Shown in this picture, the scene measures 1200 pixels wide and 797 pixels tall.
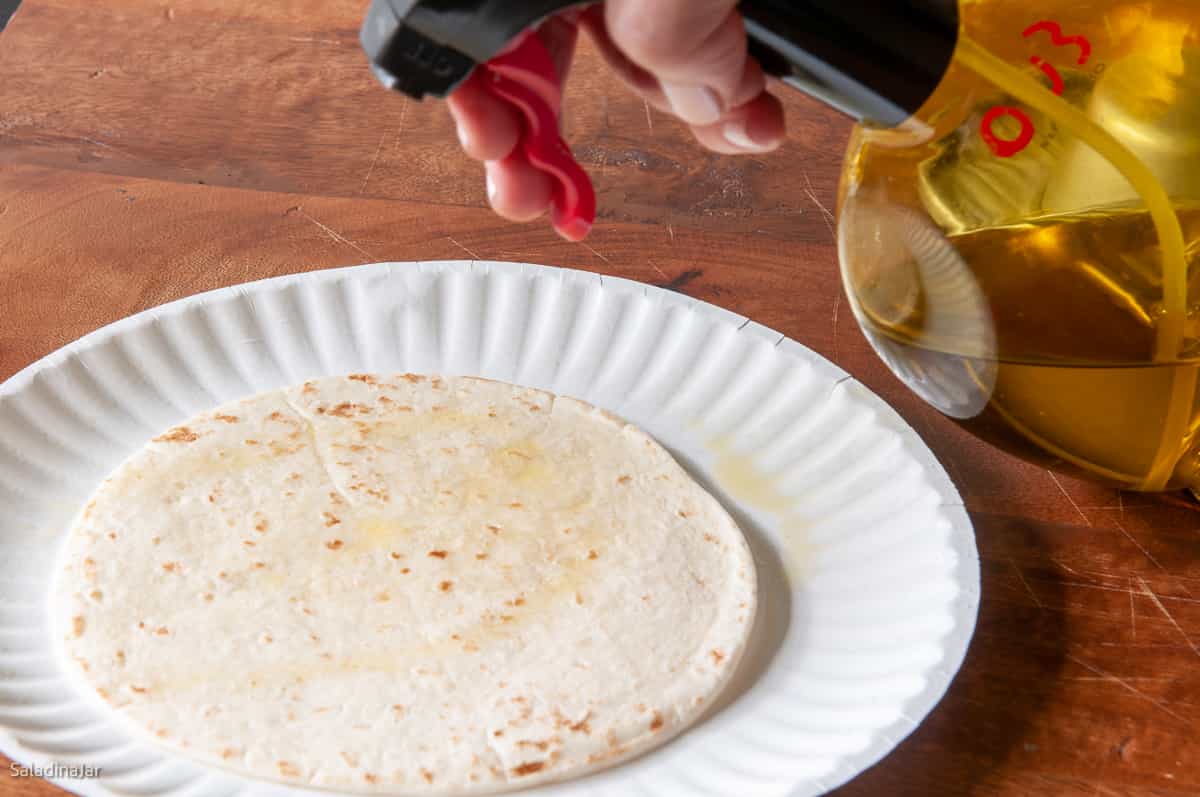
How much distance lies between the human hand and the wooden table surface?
A: 1.24 feet

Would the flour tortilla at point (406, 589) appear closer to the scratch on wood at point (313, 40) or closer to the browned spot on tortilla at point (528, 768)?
the browned spot on tortilla at point (528, 768)

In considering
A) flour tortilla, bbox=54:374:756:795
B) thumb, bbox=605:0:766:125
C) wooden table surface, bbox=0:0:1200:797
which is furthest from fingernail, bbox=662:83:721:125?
wooden table surface, bbox=0:0:1200:797

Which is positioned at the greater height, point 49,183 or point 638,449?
point 638,449

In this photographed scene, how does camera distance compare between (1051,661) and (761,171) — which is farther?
(761,171)

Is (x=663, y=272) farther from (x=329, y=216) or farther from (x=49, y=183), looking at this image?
(x=49, y=183)

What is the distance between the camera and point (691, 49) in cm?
71

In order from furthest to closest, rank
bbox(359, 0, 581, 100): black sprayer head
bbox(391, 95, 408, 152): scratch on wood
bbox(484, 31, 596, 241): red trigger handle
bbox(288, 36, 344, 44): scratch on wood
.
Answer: bbox(288, 36, 344, 44): scratch on wood
bbox(391, 95, 408, 152): scratch on wood
bbox(484, 31, 596, 241): red trigger handle
bbox(359, 0, 581, 100): black sprayer head

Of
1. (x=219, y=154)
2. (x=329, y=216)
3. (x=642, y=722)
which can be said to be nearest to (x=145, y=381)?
(x=329, y=216)

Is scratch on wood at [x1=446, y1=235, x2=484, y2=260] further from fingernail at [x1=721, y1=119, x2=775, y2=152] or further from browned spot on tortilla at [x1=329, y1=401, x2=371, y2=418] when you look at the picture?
fingernail at [x1=721, y1=119, x2=775, y2=152]

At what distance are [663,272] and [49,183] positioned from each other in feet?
2.14

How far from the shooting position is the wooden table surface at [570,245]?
916mm

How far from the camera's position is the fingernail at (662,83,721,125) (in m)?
0.77

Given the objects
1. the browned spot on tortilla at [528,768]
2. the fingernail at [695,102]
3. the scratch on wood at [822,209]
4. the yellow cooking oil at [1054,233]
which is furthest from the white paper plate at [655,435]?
the fingernail at [695,102]

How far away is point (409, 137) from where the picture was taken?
1.48 m
